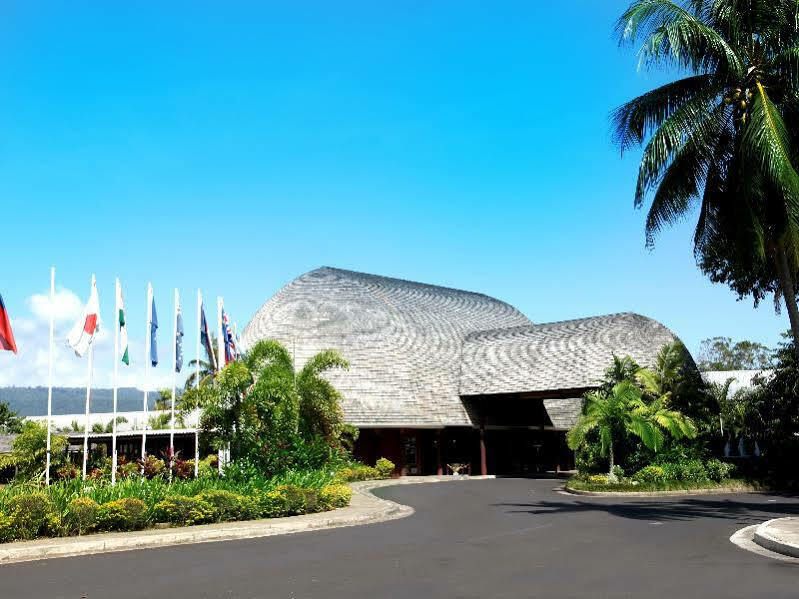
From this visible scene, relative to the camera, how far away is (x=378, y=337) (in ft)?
147

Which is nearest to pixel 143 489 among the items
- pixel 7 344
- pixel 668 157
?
pixel 7 344

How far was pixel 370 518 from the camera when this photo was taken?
2016 cm

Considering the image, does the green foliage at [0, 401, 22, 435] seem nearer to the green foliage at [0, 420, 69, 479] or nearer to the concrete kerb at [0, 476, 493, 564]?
the green foliage at [0, 420, 69, 479]

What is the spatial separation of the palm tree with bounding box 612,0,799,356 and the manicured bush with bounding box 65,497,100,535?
1465 centimetres

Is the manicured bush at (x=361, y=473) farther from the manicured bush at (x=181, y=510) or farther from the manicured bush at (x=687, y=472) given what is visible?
the manicured bush at (x=181, y=510)

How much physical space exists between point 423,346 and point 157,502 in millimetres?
29218

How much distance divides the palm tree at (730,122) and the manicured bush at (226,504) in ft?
39.9

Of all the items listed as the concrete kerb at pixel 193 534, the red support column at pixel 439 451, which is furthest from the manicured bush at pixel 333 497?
the red support column at pixel 439 451

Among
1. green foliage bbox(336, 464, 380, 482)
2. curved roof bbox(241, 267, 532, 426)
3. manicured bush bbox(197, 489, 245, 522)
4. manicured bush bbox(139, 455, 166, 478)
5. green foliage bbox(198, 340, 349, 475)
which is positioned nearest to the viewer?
manicured bush bbox(197, 489, 245, 522)

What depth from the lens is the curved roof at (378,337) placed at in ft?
138

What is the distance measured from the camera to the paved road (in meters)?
9.81

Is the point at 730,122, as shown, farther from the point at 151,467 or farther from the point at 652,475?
the point at 151,467

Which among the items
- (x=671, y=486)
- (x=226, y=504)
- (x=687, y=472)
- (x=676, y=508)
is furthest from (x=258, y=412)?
(x=687, y=472)

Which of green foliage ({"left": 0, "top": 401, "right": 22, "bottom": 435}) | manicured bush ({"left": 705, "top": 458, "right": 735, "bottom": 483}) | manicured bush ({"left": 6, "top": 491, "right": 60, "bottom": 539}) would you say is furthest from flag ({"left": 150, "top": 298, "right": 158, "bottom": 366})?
green foliage ({"left": 0, "top": 401, "right": 22, "bottom": 435})
